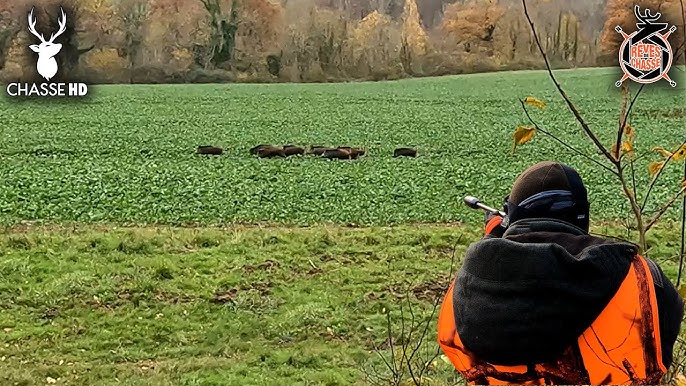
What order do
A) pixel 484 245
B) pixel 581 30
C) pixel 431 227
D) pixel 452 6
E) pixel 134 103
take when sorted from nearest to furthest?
pixel 484 245
pixel 581 30
pixel 452 6
pixel 431 227
pixel 134 103

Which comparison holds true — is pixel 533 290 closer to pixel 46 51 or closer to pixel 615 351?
pixel 615 351

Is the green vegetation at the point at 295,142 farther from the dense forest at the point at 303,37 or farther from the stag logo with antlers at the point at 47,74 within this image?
the stag logo with antlers at the point at 47,74

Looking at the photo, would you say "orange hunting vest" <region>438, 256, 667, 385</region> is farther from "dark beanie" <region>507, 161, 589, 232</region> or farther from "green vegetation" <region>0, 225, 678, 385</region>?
"green vegetation" <region>0, 225, 678, 385</region>

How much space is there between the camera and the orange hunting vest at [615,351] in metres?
1.45

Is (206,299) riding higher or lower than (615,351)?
lower

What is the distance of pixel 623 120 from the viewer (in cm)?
219

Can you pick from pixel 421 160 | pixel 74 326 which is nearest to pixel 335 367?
pixel 74 326

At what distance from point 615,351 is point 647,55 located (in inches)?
73.6

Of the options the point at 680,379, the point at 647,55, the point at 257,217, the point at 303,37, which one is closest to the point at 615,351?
the point at 680,379

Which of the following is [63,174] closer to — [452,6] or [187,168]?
[187,168]

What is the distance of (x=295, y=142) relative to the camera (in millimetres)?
11992

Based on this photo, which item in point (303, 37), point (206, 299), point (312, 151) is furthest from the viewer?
point (312, 151)

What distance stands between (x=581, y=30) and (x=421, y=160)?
16.8 feet

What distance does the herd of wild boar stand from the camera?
1148 centimetres
